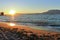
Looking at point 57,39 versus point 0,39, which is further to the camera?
point 57,39

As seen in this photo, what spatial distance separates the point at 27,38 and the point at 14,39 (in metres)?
1.05

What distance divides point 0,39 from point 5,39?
0.34m

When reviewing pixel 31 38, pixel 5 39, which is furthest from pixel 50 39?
pixel 5 39

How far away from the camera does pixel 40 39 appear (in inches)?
524

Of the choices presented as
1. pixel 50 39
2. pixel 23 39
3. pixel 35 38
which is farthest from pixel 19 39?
pixel 50 39

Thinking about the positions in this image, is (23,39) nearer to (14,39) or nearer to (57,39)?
(14,39)

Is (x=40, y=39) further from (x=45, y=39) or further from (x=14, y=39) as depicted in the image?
(x=14, y=39)

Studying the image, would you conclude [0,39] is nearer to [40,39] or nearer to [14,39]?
[14,39]

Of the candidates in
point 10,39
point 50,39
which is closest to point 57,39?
point 50,39

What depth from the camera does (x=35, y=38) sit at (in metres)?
13.4

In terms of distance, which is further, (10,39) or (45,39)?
(45,39)

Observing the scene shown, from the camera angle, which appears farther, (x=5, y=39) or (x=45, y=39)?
(x=45, y=39)

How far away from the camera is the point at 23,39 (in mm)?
12836

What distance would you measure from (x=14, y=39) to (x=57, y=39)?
3107 mm
